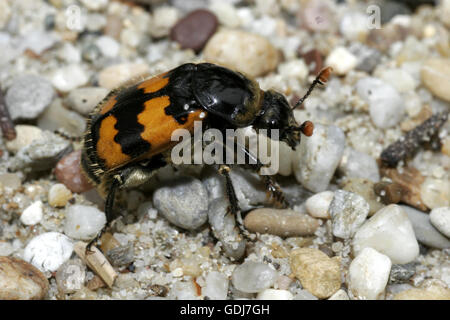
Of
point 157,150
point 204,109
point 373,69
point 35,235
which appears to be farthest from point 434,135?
point 35,235

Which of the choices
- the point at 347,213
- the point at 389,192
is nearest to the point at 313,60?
the point at 389,192

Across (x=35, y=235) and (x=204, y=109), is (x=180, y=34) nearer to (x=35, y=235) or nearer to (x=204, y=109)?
(x=204, y=109)

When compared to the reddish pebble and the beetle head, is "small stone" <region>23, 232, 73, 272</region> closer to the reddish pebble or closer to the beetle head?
the reddish pebble

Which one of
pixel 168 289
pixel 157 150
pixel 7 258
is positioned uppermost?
pixel 157 150

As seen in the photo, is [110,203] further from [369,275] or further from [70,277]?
[369,275]

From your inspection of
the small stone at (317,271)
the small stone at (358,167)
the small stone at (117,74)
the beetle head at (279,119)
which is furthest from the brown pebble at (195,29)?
the small stone at (317,271)

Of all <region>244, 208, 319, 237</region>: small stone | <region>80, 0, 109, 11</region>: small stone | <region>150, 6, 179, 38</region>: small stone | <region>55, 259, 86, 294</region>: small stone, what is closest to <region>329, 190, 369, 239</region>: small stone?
<region>244, 208, 319, 237</region>: small stone
